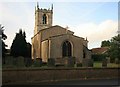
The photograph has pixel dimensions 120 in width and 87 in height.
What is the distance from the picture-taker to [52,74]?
29281 millimetres

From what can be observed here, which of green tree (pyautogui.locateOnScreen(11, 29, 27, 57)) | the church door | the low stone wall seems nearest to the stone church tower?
the church door

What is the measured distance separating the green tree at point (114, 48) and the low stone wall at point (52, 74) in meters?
13.6

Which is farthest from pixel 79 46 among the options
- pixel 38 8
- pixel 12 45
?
pixel 38 8

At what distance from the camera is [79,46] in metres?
56.9

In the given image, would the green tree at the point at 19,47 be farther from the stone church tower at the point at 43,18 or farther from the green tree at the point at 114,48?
the stone church tower at the point at 43,18

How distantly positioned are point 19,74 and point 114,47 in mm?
28920

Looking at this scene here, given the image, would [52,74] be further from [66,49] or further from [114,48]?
[66,49]

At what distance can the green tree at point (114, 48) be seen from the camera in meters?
48.6

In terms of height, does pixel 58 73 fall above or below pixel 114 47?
below

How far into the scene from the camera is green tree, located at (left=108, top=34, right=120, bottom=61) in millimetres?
48647

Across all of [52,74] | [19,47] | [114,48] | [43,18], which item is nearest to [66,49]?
[19,47]

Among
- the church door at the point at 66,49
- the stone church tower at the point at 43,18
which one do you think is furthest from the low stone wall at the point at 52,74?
the stone church tower at the point at 43,18

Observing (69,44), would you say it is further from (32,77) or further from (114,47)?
(32,77)

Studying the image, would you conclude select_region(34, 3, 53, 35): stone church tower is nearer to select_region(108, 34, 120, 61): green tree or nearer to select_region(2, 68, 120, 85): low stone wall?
select_region(108, 34, 120, 61): green tree
